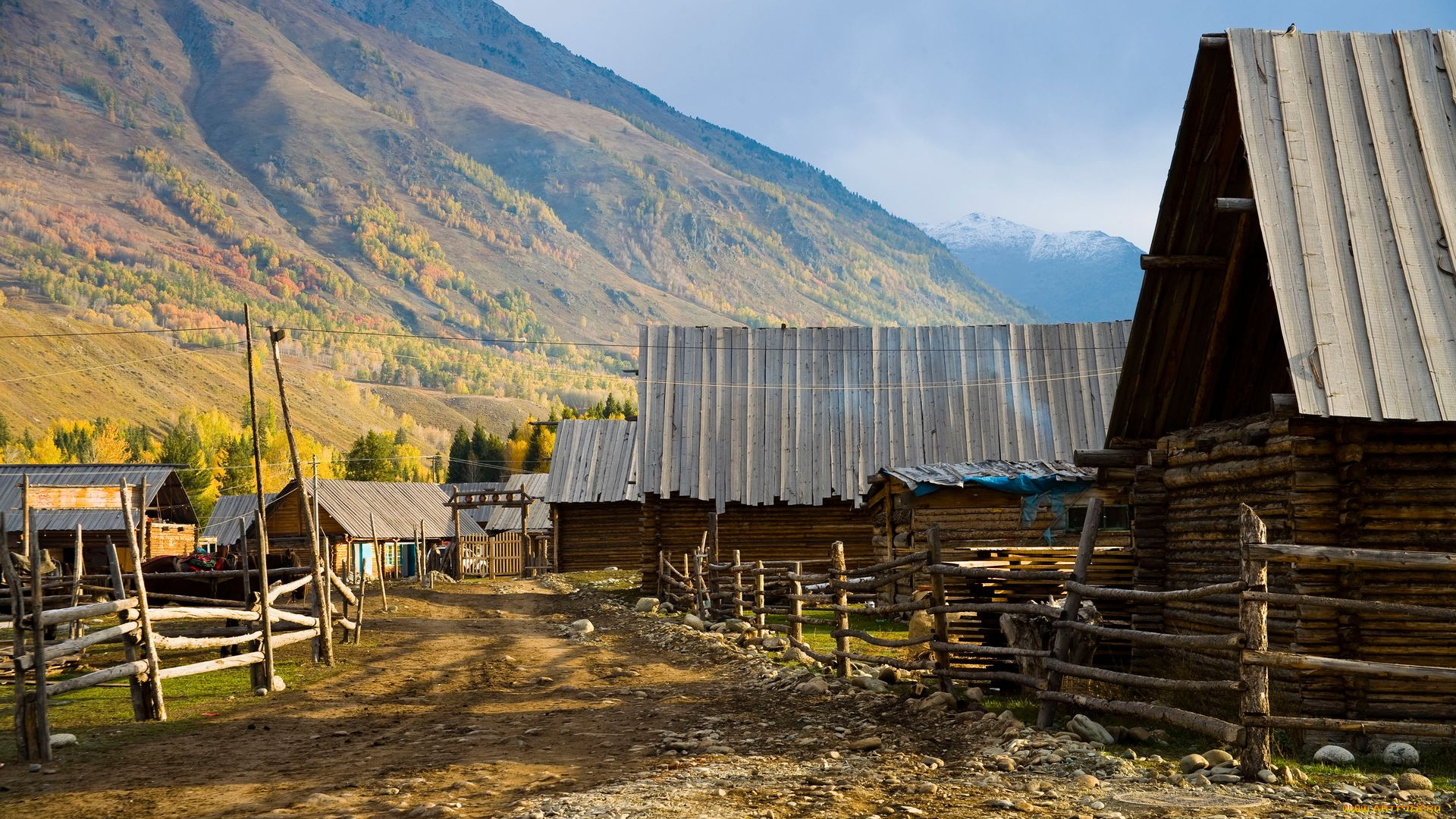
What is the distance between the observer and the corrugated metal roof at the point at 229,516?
238 feet

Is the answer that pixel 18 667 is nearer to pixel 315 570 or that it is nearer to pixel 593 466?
pixel 315 570

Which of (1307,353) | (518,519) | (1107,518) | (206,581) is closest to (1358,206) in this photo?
(1307,353)

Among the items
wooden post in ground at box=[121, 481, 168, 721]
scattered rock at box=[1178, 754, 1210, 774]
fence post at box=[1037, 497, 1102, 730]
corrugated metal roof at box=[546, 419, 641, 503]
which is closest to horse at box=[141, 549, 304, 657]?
wooden post in ground at box=[121, 481, 168, 721]

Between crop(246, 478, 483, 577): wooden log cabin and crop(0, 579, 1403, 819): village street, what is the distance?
143ft

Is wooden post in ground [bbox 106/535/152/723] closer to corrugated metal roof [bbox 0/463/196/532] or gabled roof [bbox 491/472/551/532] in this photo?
corrugated metal roof [bbox 0/463/196/532]

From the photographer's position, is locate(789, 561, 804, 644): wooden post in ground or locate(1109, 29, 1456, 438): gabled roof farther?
locate(789, 561, 804, 644): wooden post in ground

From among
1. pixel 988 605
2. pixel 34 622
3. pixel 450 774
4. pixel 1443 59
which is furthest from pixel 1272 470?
pixel 34 622

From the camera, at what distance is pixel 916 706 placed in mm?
12578

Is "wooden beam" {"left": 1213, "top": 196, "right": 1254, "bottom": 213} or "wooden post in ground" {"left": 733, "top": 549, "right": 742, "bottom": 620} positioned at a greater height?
"wooden beam" {"left": 1213, "top": 196, "right": 1254, "bottom": 213}

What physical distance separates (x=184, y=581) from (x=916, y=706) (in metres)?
17.0

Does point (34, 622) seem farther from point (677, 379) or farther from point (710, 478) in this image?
point (677, 379)

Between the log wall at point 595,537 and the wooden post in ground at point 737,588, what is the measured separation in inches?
1013

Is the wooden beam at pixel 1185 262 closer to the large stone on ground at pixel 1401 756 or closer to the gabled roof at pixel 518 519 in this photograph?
the large stone on ground at pixel 1401 756

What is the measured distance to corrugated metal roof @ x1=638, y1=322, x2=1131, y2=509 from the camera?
32.5 meters
